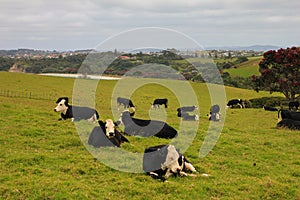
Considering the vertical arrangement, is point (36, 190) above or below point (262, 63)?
below

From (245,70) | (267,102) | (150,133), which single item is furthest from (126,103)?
(245,70)

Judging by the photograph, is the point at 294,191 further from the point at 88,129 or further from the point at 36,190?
the point at 88,129

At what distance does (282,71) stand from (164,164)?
31.5m

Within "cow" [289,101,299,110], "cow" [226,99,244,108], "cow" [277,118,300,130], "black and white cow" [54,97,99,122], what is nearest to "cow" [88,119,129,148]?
"black and white cow" [54,97,99,122]

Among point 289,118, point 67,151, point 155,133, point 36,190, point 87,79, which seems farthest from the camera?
point 87,79

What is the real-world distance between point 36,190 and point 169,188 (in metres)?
3.49

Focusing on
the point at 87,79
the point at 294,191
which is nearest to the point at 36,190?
the point at 294,191

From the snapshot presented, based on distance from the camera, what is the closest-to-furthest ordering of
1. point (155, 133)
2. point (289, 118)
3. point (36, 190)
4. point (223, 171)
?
point (36, 190), point (223, 171), point (155, 133), point (289, 118)

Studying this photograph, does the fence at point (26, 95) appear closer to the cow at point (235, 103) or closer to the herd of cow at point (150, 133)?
the herd of cow at point (150, 133)

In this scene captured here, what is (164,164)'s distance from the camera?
10.1 metres

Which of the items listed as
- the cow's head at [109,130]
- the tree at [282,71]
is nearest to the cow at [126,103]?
the tree at [282,71]

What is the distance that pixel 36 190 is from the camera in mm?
8461

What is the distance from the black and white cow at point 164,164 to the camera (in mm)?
10047

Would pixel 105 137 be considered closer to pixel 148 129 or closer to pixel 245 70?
pixel 148 129
